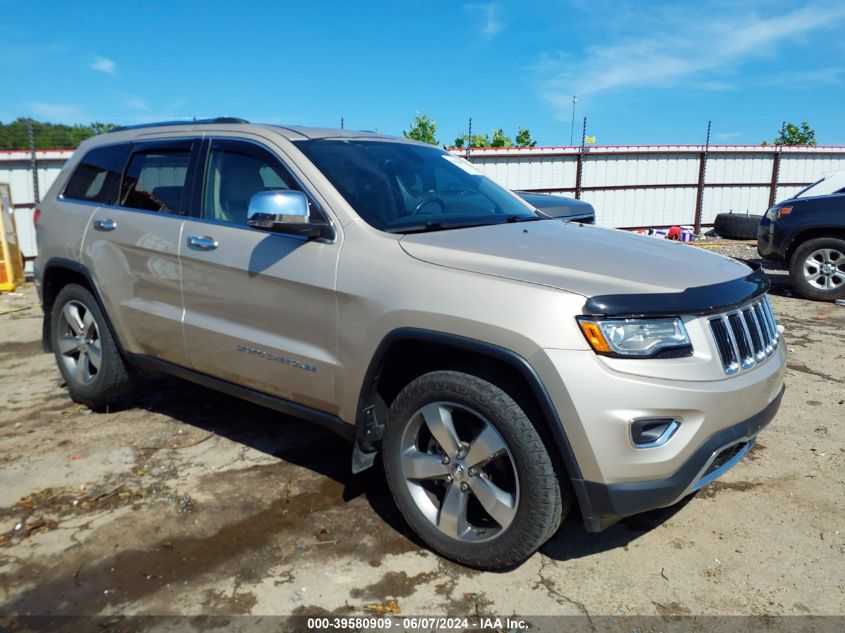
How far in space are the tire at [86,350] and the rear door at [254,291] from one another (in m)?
0.93

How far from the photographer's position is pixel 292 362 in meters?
3.26

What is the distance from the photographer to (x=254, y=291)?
3369mm

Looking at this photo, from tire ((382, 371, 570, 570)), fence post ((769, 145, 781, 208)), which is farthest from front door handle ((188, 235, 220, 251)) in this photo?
fence post ((769, 145, 781, 208))

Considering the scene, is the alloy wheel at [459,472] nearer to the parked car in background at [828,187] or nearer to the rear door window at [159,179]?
the rear door window at [159,179]

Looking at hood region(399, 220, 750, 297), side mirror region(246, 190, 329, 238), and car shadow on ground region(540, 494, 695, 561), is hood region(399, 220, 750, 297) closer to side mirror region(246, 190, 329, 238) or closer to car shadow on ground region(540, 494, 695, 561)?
side mirror region(246, 190, 329, 238)

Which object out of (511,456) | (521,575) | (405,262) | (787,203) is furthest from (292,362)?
(787,203)

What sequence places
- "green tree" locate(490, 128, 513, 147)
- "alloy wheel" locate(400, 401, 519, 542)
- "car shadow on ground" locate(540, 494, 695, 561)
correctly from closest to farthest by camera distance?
1. "alloy wheel" locate(400, 401, 519, 542)
2. "car shadow on ground" locate(540, 494, 695, 561)
3. "green tree" locate(490, 128, 513, 147)

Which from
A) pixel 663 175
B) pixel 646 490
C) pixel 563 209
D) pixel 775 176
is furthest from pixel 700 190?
pixel 646 490

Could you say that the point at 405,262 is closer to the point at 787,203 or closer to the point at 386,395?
the point at 386,395

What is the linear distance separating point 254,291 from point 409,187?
97 centimetres

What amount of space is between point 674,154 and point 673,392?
53.8 feet

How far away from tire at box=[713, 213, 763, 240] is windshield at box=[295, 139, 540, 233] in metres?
13.5

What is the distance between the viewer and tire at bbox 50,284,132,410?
441 cm

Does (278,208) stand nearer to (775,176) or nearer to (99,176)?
(99,176)
